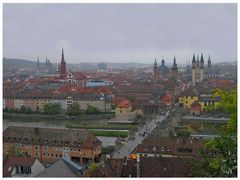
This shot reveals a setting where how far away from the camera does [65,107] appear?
37.1 ft

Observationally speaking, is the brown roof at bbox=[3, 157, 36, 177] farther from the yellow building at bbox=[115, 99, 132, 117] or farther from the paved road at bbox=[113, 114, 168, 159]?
the yellow building at bbox=[115, 99, 132, 117]

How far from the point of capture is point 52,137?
536 cm

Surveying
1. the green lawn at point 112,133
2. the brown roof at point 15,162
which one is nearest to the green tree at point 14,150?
the brown roof at point 15,162

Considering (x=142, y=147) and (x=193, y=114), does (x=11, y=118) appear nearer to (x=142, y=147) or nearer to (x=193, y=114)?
(x=193, y=114)

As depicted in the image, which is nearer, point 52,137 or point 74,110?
point 52,137

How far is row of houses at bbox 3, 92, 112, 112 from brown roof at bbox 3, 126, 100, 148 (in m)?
5.37

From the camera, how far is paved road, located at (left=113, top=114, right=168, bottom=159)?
5440 millimetres

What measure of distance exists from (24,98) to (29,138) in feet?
20.8

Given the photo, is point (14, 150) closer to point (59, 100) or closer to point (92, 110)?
point (92, 110)

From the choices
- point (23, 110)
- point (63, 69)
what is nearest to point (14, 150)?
point (23, 110)

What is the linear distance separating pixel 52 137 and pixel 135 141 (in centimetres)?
154

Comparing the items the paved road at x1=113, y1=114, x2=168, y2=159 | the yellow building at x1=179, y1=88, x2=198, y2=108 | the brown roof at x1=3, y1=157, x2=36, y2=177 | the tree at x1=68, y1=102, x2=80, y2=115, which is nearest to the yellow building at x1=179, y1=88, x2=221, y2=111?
the yellow building at x1=179, y1=88, x2=198, y2=108

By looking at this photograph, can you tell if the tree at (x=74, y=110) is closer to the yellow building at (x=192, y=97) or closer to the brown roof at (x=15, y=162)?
the yellow building at (x=192, y=97)

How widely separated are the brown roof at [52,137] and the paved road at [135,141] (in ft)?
1.20
